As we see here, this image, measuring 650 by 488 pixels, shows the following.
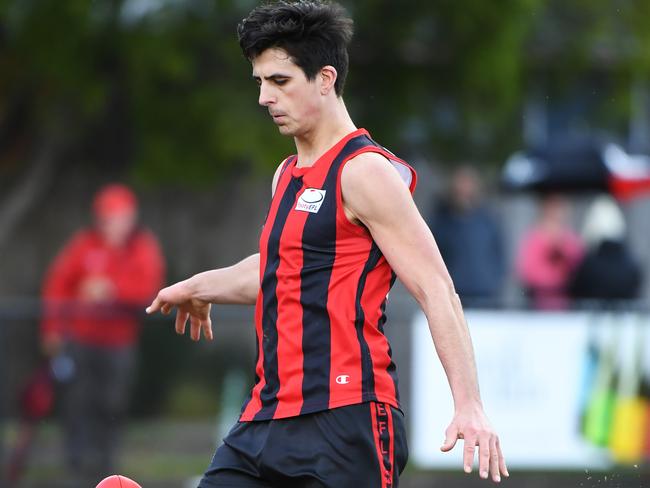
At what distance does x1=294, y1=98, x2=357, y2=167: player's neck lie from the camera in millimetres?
4539

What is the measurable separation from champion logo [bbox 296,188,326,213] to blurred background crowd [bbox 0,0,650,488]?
5.99 meters

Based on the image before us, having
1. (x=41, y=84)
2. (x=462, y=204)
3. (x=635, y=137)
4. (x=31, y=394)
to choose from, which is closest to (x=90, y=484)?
(x=31, y=394)

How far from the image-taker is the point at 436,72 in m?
Result: 14.4

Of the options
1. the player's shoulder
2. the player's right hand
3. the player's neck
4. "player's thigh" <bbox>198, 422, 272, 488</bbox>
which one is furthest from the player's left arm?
the player's right hand

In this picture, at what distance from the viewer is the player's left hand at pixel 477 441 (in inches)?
163

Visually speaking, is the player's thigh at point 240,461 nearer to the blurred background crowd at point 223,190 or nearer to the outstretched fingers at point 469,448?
the outstretched fingers at point 469,448

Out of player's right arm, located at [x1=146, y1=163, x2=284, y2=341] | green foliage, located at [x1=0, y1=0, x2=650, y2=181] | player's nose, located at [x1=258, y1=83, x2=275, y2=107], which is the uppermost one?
green foliage, located at [x1=0, y1=0, x2=650, y2=181]

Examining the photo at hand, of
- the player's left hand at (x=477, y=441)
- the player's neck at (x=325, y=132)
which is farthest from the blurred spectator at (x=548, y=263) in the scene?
the player's left hand at (x=477, y=441)

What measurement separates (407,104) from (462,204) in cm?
270

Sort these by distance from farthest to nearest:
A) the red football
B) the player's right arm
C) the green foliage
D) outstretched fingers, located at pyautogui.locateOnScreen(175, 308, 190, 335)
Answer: the green foliage, outstretched fingers, located at pyautogui.locateOnScreen(175, 308, 190, 335), the player's right arm, the red football

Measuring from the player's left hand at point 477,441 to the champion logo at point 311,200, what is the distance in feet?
2.64

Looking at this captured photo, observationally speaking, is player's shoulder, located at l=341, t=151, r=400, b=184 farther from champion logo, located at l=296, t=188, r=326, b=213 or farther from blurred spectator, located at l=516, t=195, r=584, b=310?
blurred spectator, located at l=516, t=195, r=584, b=310

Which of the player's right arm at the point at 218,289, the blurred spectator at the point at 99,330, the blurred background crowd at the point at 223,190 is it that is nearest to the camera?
the player's right arm at the point at 218,289

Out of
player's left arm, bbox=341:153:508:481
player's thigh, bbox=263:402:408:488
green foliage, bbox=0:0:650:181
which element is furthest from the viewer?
green foliage, bbox=0:0:650:181
